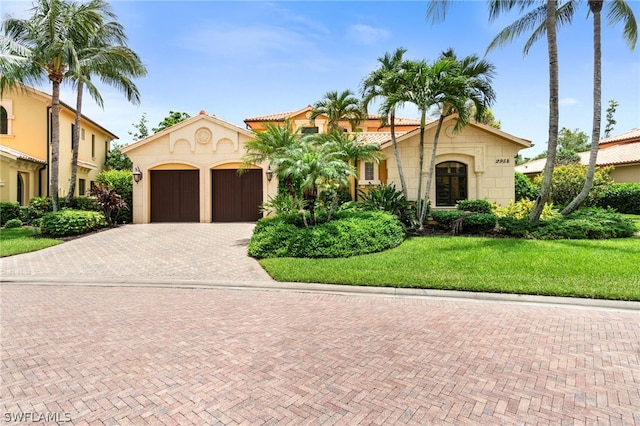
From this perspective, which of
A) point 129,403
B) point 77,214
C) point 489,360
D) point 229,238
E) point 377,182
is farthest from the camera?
point 377,182

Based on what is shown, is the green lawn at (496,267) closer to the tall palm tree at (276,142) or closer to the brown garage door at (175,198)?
the tall palm tree at (276,142)

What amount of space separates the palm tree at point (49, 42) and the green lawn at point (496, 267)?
13806mm

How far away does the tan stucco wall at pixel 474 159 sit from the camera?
1734 centimetres

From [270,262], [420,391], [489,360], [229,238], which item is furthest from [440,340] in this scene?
[229,238]

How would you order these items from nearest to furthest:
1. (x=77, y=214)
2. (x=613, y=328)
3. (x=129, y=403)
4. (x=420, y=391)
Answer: (x=129, y=403) < (x=420, y=391) < (x=613, y=328) < (x=77, y=214)

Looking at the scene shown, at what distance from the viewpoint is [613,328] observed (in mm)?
5336

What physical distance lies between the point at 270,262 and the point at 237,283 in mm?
1714

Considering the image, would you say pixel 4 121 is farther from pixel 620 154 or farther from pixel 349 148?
pixel 620 154

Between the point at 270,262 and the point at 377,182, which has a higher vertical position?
the point at 377,182

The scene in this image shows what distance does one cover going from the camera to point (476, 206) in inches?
626

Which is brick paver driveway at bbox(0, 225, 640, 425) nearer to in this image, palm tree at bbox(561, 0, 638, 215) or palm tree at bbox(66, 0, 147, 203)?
palm tree at bbox(561, 0, 638, 215)

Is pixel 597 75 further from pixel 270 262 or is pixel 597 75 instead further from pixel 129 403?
pixel 129 403

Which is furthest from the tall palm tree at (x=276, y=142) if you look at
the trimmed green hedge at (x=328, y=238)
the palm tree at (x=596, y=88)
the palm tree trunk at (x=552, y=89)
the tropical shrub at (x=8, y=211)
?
the tropical shrub at (x=8, y=211)

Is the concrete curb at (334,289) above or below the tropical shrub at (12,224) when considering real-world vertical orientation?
below
